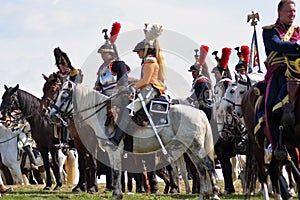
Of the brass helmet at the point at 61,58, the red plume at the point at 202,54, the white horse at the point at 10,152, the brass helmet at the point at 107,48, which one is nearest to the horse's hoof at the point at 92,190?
the brass helmet at the point at 61,58

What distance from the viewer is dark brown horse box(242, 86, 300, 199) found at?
9.70 meters

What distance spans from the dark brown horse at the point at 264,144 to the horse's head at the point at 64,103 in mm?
3892

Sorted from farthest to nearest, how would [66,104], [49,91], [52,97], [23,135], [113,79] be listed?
[23,135] → [49,91] → [52,97] → [113,79] → [66,104]

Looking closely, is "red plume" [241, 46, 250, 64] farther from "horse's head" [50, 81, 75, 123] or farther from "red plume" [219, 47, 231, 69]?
"horse's head" [50, 81, 75, 123]

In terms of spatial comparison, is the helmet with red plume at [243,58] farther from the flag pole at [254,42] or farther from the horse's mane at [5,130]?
the horse's mane at [5,130]

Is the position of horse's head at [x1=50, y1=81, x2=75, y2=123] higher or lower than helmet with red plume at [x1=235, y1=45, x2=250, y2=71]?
lower

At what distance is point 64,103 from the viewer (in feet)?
49.3

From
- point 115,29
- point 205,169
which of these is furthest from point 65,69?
point 205,169

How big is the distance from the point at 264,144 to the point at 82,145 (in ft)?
20.4

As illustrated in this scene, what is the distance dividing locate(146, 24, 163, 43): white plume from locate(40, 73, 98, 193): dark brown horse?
339 cm

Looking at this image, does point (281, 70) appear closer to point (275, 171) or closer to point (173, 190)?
point (275, 171)

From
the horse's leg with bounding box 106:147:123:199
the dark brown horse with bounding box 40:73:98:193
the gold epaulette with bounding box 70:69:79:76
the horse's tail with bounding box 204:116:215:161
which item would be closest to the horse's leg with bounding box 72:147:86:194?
the dark brown horse with bounding box 40:73:98:193

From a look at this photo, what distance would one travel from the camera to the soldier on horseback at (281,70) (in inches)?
374

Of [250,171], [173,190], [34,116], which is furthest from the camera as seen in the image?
[34,116]
